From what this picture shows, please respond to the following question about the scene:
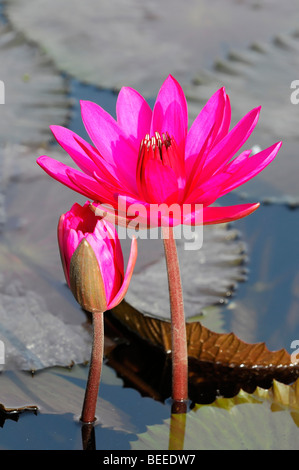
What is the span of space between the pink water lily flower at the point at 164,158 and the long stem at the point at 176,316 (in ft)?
0.25

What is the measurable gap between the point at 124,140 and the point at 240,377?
23.3 inches

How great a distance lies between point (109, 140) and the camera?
3.70 feet

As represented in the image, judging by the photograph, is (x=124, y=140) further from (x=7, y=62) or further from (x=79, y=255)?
(x=7, y=62)

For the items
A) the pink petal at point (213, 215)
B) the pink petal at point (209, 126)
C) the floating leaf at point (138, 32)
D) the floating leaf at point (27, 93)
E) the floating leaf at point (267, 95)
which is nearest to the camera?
the pink petal at point (213, 215)

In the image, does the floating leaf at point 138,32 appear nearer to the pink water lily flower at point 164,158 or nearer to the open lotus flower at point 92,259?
the pink water lily flower at point 164,158

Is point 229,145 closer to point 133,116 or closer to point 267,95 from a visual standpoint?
point 133,116

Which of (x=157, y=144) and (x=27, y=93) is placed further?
Result: (x=27, y=93)

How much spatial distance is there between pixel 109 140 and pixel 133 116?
68mm

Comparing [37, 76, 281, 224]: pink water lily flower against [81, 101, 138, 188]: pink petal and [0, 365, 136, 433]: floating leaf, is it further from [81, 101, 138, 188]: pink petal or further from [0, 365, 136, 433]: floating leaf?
[0, 365, 136, 433]: floating leaf

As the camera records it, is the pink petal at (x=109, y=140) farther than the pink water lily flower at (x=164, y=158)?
Yes

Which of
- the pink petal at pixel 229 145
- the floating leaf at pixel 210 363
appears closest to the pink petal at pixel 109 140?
the pink petal at pixel 229 145

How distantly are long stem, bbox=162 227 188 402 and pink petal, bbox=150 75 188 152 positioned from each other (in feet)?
0.64

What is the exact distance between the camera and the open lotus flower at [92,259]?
1.00m

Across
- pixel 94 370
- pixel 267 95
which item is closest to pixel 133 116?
pixel 94 370
